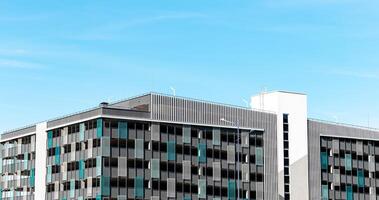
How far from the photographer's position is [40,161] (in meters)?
127

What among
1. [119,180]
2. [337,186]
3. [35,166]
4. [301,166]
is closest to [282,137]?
[301,166]

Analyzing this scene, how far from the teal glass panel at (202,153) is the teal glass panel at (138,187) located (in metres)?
10.9

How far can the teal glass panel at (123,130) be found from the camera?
370 feet

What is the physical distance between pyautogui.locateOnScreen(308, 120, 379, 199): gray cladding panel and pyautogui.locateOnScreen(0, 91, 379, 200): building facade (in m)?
0.17

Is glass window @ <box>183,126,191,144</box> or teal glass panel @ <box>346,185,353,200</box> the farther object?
teal glass panel @ <box>346,185,353,200</box>

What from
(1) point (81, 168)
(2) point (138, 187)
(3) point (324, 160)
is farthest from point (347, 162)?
(1) point (81, 168)

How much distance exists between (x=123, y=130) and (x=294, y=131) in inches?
1291

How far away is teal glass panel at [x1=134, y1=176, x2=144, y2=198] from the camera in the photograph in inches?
4429

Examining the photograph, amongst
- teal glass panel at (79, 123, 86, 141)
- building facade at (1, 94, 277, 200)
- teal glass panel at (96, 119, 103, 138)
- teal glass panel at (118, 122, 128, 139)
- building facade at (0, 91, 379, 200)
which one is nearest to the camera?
teal glass panel at (96, 119, 103, 138)

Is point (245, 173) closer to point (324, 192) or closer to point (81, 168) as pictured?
point (324, 192)

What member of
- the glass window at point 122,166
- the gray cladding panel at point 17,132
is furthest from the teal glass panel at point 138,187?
the gray cladding panel at point 17,132

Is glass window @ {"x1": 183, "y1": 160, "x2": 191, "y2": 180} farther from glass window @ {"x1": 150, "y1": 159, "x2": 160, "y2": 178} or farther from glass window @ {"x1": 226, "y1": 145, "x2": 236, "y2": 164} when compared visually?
glass window @ {"x1": 226, "y1": 145, "x2": 236, "y2": 164}

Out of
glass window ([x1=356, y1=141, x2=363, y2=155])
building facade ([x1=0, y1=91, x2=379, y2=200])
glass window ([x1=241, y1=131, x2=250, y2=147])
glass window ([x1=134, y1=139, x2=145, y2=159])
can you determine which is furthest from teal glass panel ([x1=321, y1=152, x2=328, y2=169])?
glass window ([x1=134, y1=139, x2=145, y2=159])

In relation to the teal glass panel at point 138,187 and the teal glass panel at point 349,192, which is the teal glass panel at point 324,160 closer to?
the teal glass panel at point 349,192
